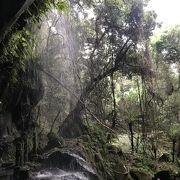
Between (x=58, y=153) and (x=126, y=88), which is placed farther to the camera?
(x=126, y=88)

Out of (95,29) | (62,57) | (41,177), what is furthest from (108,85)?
(41,177)

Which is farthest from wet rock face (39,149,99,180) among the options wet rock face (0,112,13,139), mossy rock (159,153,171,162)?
mossy rock (159,153,171,162)

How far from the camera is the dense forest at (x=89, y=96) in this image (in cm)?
692

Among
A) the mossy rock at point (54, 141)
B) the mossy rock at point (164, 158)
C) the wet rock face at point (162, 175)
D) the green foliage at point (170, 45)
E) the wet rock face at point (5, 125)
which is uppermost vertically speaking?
the green foliage at point (170, 45)

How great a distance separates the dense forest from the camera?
692 centimetres

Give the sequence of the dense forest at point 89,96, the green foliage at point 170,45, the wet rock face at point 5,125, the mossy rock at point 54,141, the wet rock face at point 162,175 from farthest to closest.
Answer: the green foliage at point 170,45
the wet rock face at point 162,175
the mossy rock at point 54,141
the dense forest at point 89,96
the wet rock face at point 5,125

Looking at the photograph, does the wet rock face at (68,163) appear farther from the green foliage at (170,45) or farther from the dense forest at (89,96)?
the green foliage at (170,45)

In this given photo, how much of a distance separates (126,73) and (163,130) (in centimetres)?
401

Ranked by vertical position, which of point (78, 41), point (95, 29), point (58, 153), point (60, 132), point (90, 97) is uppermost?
point (95, 29)

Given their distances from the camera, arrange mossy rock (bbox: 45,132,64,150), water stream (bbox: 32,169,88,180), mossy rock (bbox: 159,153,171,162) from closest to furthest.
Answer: water stream (bbox: 32,169,88,180) → mossy rock (bbox: 45,132,64,150) → mossy rock (bbox: 159,153,171,162)

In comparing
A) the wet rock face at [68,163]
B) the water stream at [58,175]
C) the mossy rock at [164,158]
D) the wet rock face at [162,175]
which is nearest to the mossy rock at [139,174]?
the wet rock face at [162,175]

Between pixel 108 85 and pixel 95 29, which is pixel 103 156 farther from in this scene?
pixel 95 29

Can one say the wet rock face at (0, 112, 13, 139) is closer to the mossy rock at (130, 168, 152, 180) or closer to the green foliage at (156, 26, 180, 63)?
the mossy rock at (130, 168, 152, 180)

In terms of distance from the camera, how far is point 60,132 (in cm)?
1112
